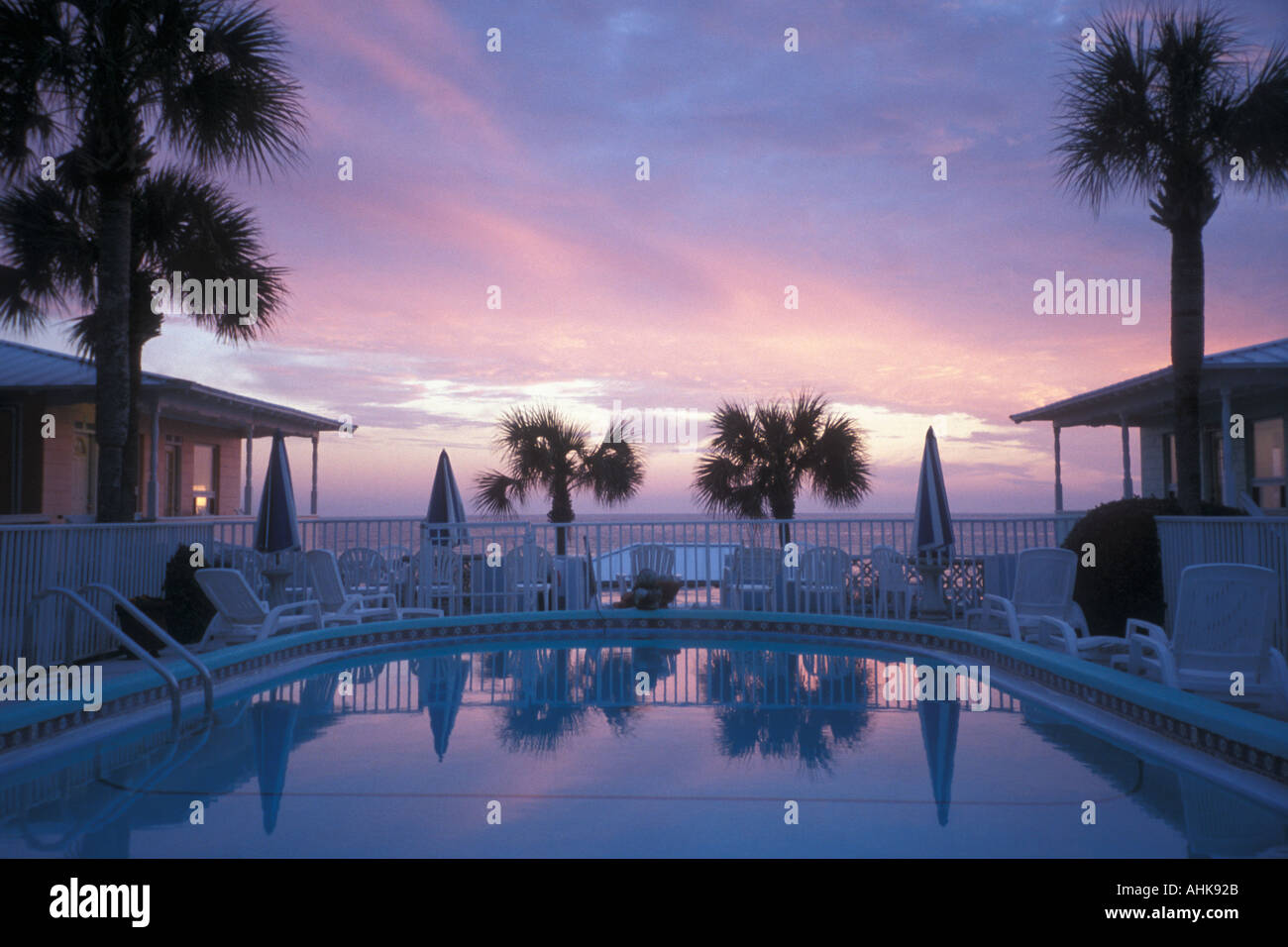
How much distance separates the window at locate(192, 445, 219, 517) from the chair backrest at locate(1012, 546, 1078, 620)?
16.3 m

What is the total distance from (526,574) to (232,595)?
3.81 m

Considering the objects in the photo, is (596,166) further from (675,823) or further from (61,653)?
(675,823)

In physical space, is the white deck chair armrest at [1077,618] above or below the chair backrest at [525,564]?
below

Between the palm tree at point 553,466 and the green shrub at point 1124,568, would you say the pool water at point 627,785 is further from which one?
the palm tree at point 553,466

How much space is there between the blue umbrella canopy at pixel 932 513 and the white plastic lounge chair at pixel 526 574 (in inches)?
175

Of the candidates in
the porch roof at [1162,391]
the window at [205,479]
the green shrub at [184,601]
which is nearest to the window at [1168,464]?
the porch roof at [1162,391]

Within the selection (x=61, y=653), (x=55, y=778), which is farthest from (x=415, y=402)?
(x=55, y=778)

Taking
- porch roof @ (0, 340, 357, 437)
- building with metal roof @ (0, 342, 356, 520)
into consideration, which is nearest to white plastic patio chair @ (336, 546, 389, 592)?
building with metal roof @ (0, 342, 356, 520)

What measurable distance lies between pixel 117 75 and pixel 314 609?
539 cm

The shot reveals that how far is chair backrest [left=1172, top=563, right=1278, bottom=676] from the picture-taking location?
4.84m

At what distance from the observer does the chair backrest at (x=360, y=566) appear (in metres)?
10.8

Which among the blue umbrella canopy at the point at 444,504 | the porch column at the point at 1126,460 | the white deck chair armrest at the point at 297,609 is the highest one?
the porch column at the point at 1126,460

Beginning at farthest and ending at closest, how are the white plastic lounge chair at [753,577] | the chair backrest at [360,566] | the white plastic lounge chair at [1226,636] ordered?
the chair backrest at [360,566] → the white plastic lounge chair at [753,577] → the white plastic lounge chair at [1226,636]

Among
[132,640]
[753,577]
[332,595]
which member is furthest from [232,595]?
[753,577]
